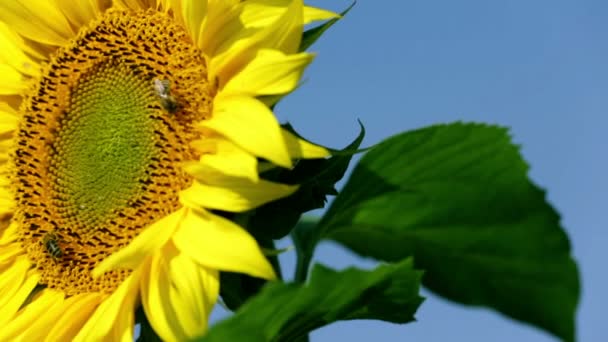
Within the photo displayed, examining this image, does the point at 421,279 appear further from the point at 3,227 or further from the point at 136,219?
the point at 3,227

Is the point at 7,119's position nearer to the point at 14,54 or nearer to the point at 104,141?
the point at 14,54

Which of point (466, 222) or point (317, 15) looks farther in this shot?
point (317, 15)

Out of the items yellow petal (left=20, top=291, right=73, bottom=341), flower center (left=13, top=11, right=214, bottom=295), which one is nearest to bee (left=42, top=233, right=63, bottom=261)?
flower center (left=13, top=11, right=214, bottom=295)

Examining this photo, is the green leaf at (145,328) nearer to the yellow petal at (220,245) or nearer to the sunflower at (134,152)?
the sunflower at (134,152)

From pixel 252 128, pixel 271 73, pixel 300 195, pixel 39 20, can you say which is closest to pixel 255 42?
pixel 271 73

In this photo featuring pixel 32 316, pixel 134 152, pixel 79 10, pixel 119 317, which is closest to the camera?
pixel 119 317

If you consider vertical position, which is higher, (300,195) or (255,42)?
(255,42)

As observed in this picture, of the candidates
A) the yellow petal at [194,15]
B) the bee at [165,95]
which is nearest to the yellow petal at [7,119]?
the bee at [165,95]

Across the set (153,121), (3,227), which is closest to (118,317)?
(153,121)
